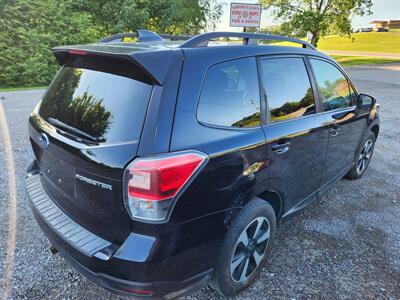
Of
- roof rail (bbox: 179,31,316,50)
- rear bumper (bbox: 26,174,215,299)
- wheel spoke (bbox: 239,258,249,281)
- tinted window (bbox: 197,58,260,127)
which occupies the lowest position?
wheel spoke (bbox: 239,258,249,281)

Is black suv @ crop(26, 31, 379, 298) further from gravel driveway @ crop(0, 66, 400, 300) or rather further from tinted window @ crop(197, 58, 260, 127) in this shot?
gravel driveway @ crop(0, 66, 400, 300)

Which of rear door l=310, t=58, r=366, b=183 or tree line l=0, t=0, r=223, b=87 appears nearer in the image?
rear door l=310, t=58, r=366, b=183

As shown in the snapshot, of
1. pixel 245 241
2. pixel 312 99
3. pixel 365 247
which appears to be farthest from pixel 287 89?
pixel 365 247

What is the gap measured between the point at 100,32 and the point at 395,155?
14371 millimetres

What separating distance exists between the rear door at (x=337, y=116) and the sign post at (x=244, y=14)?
213 inches

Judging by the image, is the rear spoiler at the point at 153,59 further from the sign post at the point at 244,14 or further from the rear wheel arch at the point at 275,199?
the sign post at the point at 244,14

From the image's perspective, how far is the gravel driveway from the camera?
2.45 metres

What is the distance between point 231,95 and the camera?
7.12 feet

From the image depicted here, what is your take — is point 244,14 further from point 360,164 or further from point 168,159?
point 168,159

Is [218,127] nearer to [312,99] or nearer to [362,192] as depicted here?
[312,99]

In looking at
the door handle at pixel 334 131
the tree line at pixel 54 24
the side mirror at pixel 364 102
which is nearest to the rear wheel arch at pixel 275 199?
the door handle at pixel 334 131

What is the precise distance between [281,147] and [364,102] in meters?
2.08

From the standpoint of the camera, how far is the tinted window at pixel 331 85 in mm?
3160

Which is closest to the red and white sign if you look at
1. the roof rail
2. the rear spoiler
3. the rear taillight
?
the roof rail
